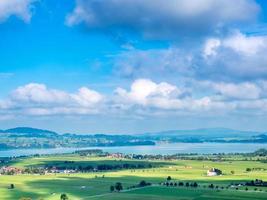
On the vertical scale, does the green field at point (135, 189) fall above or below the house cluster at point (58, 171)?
below

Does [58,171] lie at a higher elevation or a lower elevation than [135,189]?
higher

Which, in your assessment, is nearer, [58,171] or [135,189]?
[135,189]

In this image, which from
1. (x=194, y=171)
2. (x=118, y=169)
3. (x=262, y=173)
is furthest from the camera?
(x=118, y=169)

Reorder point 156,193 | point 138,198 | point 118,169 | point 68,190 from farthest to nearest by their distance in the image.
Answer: point 118,169, point 68,190, point 156,193, point 138,198

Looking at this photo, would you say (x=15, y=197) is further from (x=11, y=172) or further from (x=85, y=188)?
(x=11, y=172)

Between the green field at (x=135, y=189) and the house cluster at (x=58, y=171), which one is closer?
the green field at (x=135, y=189)

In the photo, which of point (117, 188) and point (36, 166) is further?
point (36, 166)

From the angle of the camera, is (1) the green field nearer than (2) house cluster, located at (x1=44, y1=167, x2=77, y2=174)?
Yes

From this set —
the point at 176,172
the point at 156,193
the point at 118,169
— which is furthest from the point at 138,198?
the point at 118,169

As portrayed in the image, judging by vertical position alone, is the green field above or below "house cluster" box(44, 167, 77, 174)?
below
